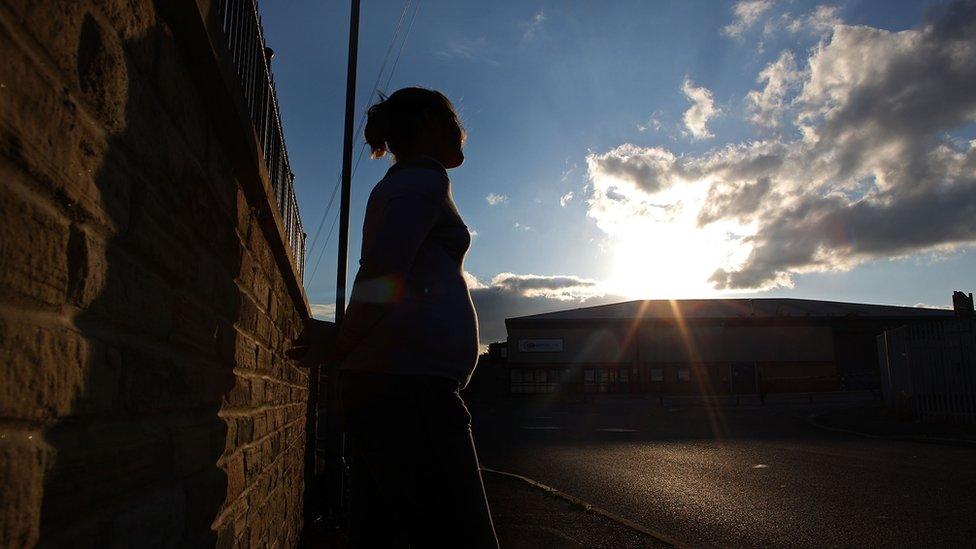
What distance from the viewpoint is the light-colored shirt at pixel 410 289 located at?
1747mm

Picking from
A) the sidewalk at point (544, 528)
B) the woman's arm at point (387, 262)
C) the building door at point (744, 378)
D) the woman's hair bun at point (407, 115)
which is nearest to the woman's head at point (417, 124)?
the woman's hair bun at point (407, 115)

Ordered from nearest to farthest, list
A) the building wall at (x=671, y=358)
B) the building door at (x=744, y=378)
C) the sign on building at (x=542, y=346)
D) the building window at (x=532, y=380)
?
1. the building door at (x=744, y=378)
2. the building wall at (x=671, y=358)
3. the building window at (x=532, y=380)
4. the sign on building at (x=542, y=346)

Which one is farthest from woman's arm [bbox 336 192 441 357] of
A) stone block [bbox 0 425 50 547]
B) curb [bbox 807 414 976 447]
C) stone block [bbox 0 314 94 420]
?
curb [bbox 807 414 976 447]

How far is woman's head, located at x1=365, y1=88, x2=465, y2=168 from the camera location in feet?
6.75

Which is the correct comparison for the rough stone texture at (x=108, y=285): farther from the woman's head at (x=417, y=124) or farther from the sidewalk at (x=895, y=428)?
the sidewalk at (x=895, y=428)

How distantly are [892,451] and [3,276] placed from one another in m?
13.4

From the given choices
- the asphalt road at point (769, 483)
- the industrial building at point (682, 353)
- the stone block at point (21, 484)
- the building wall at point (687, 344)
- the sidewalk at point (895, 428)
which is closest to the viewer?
the stone block at point (21, 484)

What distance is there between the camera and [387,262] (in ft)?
5.64

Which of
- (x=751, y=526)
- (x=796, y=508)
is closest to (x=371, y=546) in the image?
(x=751, y=526)

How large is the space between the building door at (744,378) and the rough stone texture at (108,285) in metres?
46.7

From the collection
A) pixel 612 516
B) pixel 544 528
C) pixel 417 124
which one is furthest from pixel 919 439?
pixel 417 124

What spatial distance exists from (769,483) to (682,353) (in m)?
38.6

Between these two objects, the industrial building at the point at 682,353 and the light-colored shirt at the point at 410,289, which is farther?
the industrial building at the point at 682,353

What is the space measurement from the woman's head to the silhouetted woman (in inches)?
5.3
